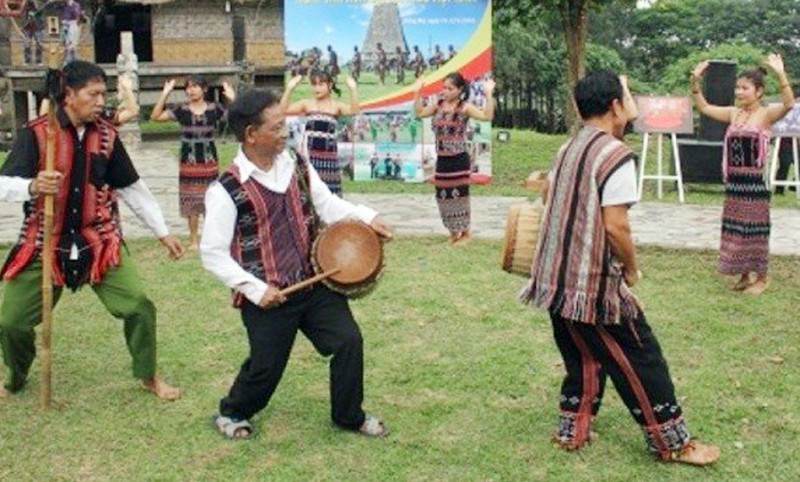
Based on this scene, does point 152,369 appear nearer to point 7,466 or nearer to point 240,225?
point 7,466

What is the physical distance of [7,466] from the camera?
4.56 meters

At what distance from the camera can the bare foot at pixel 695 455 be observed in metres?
4.43

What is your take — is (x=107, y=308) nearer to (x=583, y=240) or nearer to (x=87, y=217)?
(x=87, y=217)

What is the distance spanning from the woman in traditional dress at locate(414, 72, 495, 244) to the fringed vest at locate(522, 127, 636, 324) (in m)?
5.29

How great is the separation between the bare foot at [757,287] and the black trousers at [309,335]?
4.27 m

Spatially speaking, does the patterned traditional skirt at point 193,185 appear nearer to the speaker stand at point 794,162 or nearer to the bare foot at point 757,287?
the bare foot at point 757,287

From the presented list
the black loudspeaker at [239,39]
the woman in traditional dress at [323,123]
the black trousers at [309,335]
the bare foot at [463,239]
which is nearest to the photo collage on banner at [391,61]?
the bare foot at [463,239]

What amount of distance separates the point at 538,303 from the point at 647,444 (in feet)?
2.92

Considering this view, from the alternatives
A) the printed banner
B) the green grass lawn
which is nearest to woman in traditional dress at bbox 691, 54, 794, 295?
the green grass lawn

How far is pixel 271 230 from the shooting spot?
14.9 feet

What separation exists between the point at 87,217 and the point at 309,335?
142 centimetres

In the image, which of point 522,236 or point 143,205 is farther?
point 143,205

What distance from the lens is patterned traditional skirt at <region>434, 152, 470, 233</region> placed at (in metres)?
9.78

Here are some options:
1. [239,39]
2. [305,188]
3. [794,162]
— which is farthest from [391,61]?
[239,39]
